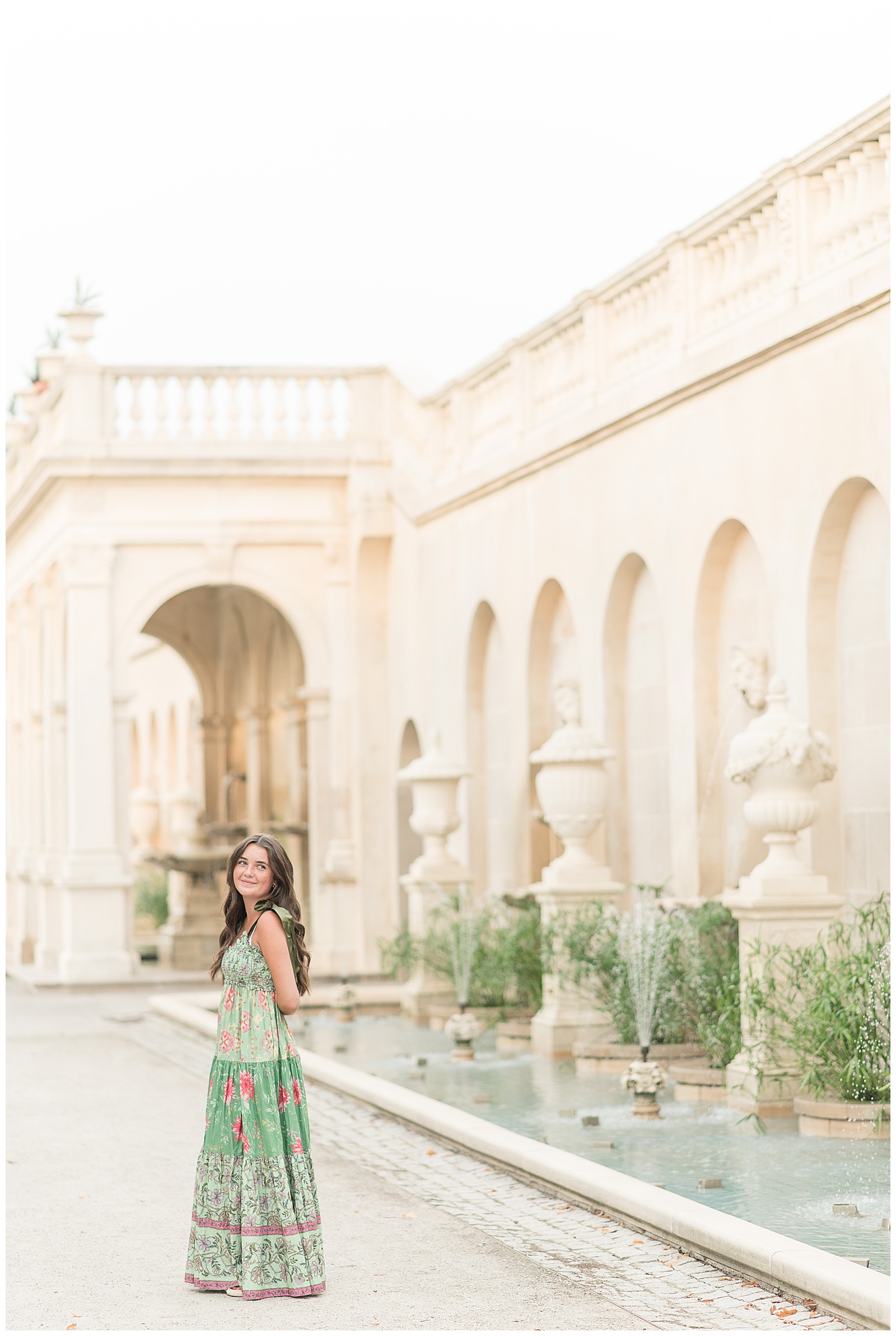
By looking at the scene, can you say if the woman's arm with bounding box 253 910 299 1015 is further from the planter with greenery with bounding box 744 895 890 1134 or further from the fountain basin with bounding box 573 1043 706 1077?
the fountain basin with bounding box 573 1043 706 1077

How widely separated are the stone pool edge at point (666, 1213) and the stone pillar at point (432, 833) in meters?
5.20

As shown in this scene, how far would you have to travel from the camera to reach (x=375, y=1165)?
10203 millimetres

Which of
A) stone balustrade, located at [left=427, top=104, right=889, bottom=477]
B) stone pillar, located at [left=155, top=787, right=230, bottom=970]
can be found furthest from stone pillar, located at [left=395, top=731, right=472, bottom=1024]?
stone pillar, located at [left=155, top=787, right=230, bottom=970]

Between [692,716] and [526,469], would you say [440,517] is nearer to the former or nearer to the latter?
[526,469]

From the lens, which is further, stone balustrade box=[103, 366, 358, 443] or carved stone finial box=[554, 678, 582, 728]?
stone balustrade box=[103, 366, 358, 443]

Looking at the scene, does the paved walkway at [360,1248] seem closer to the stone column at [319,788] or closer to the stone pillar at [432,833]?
the stone pillar at [432,833]

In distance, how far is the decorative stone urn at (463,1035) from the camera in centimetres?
1423

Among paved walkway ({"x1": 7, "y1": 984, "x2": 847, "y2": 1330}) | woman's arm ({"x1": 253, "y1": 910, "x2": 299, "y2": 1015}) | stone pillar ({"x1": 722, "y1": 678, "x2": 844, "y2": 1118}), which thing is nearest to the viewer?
paved walkway ({"x1": 7, "y1": 984, "x2": 847, "y2": 1330})

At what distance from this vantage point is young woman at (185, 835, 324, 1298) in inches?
283

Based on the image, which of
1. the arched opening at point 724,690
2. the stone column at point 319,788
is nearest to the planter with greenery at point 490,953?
the arched opening at point 724,690

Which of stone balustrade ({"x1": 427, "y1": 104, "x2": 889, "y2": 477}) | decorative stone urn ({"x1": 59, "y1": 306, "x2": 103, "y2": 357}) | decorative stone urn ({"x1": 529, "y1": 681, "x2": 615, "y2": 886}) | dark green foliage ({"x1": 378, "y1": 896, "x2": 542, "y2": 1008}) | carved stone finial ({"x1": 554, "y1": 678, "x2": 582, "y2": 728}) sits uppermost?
decorative stone urn ({"x1": 59, "y1": 306, "x2": 103, "y2": 357})

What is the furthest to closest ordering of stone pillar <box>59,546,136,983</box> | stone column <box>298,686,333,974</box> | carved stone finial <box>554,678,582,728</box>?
1. stone column <box>298,686,333,974</box>
2. stone pillar <box>59,546,136,983</box>
3. carved stone finial <box>554,678,582,728</box>

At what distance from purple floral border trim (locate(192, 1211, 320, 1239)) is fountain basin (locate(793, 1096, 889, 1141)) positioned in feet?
12.6

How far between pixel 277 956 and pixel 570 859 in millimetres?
7447
